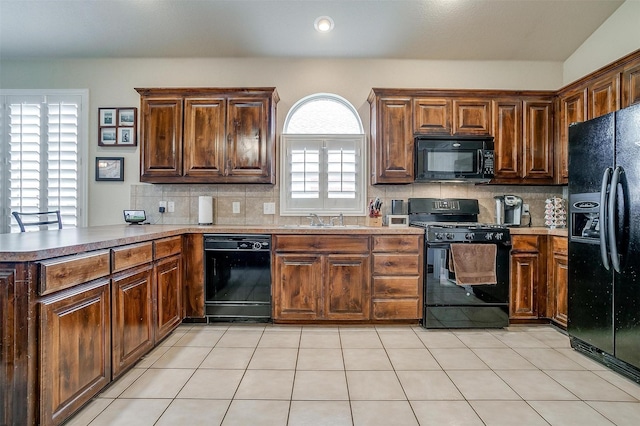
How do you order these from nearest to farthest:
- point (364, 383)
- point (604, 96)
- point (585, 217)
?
point (364, 383)
point (585, 217)
point (604, 96)

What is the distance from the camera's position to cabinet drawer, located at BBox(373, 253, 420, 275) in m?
3.01

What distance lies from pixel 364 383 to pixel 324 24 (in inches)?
125

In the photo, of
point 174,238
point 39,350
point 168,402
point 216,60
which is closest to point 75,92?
point 216,60

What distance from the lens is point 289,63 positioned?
3703 mm

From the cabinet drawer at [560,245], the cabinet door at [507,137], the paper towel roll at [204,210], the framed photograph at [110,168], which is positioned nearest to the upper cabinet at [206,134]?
the paper towel roll at [204,210]

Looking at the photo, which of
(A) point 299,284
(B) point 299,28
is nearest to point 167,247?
(A) point 299,284

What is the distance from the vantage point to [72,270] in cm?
160

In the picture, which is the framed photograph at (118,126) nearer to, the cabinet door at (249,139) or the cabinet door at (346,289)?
the cabinet door at (249,139)

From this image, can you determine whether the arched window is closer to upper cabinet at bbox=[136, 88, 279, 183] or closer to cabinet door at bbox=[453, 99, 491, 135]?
upper cabinet at bbox=[136, 88, 279, 183]

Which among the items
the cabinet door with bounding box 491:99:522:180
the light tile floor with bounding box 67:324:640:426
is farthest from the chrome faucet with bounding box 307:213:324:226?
the cabinet door with bounding box 491:99:522:180

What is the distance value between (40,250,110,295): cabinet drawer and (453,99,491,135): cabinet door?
3.20 metres

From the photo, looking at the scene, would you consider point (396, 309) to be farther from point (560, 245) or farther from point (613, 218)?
point (613, 218)

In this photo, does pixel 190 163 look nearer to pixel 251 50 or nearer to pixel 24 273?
pixel 251 50

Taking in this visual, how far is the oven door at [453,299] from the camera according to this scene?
2.96m
